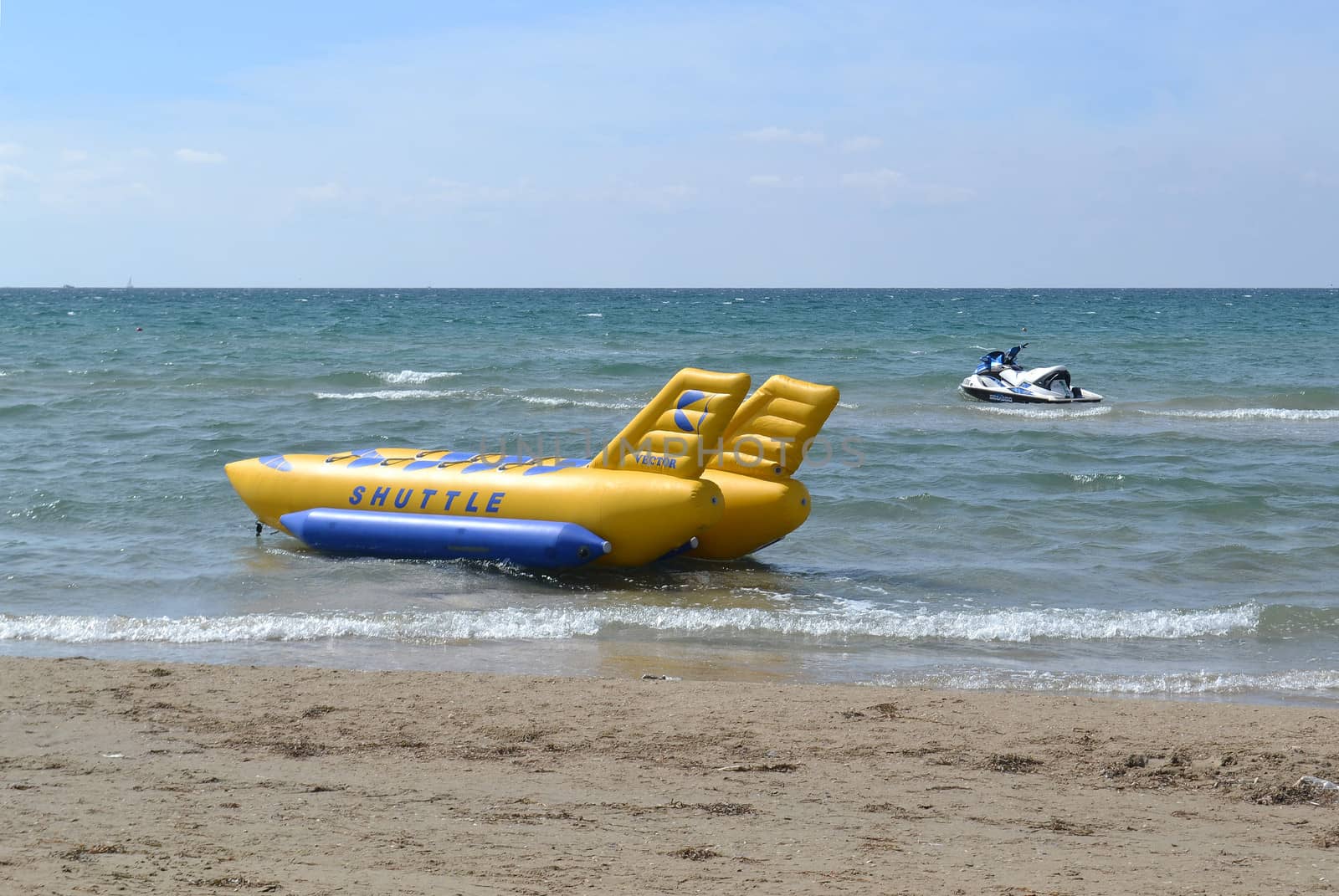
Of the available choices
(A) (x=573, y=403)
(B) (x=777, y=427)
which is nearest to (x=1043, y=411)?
(A) (x=573, y=403)

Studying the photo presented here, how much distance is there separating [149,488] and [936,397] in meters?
14.1

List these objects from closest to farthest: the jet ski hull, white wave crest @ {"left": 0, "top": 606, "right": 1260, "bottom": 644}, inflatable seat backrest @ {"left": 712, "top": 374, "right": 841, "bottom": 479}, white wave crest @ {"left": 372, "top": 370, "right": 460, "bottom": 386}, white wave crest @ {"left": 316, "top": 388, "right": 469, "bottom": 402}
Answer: white wave crest @ {"left": 0, "top": 606, "right": 1260, "bottom": 644} → inflatable seat backrest @ {"left": 712, "top": 374, "right": 841, "bottom": 479} → white wave crest @ {"left": 316, "top": 388, "right": 469, "bottom": 402} → the jet ski hull → white wave crest @ {"left": 372, "top": 370, "right": 460, "bottom": 386}

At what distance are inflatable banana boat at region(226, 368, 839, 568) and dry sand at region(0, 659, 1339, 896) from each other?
97.9 inches

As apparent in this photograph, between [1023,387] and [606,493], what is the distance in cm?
1409

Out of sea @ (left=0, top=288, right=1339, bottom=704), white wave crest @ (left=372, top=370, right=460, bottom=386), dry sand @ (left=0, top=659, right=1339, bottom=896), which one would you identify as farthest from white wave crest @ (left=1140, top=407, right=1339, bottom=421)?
dry sand @ (left=0, top=659, right=1339, bottom=896)

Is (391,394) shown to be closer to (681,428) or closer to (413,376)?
(413,376)

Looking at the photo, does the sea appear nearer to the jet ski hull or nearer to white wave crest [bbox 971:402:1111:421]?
white wave crest [bbox 971:402:1111:421]

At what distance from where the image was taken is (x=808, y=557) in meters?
9.64

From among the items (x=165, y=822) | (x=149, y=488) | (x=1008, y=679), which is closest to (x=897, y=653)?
(x=1008, y=679)

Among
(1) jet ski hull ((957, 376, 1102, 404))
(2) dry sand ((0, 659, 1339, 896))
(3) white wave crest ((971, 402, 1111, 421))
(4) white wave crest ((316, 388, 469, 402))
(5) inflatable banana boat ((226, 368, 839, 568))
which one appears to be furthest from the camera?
(1) jet ski hull ((957, 376, 1102, 404))

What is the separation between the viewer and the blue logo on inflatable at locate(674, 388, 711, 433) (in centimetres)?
852

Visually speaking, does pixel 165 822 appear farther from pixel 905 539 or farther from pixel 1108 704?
pixel 905 539

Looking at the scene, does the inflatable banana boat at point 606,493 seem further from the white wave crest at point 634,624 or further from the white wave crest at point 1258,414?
the white wave crest at point 1258,414

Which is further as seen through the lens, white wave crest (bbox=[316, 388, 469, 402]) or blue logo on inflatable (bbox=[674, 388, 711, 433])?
white wave crest (bbox=[316, 388, 469, 402])
